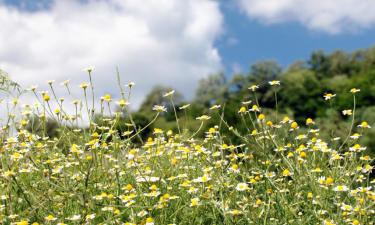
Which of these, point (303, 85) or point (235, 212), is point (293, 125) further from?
point (303, 85)

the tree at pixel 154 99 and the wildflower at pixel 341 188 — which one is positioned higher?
the tree at pixel 154 99

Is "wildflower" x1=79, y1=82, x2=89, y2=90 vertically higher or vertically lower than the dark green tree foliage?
lower

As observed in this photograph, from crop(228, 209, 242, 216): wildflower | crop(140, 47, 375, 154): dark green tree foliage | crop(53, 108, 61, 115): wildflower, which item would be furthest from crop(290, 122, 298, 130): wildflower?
crop(140, 47, 375, 154): dark green tree foliage

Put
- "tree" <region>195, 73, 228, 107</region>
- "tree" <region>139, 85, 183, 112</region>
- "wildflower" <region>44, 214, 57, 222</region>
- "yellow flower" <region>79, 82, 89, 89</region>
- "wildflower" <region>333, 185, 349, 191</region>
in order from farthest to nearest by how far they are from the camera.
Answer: "tree" <region>195, 73, 228, 107</region>, "tree" <region>139, 85, 183, 112</region>, "yellow flower" <region>79, 82, 89, 89</region>, "wildflower" <region>333, 185, 349, 191</region>, "wildflower" <region>44, 214, 57, 222</region>

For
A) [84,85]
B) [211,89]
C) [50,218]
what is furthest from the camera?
[211,89]

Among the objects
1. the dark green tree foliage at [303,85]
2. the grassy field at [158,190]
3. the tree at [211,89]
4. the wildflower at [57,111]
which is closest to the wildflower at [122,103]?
the grassy field at [158,190]

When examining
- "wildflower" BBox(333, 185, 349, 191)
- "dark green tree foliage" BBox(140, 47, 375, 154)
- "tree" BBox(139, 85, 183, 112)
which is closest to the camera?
"wildflower" BBox(333, 185, 349, 191)

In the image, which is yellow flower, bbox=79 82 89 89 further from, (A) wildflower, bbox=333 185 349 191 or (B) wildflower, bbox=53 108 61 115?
(A) wildflower, bbox=333 185 349 191

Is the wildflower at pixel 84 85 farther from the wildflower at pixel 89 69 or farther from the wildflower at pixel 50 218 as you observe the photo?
the wildflower at pixel 50 218

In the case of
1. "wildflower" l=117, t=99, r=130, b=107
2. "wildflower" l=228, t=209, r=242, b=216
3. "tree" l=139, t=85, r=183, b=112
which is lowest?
"wildflower" l=228, t=209, r=242, b=216

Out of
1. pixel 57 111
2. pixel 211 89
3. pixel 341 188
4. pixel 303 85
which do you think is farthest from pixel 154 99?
pixel 341 188

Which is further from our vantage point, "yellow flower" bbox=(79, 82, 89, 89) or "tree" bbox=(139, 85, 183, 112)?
"tree" bbox=(139, 85, 183, 112)

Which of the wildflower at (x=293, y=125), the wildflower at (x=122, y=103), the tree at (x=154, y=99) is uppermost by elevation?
the tree at (x=154, y=99)

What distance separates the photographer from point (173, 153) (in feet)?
12.6
